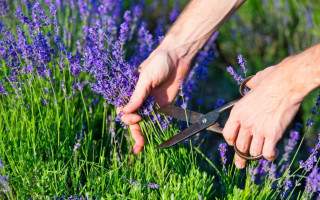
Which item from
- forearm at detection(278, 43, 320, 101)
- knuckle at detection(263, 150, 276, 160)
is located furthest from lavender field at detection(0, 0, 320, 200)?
forearm at detection(278, 43, 320, 101)

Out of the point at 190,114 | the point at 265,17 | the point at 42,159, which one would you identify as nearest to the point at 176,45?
the point at 190,114

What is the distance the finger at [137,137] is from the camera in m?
2.44

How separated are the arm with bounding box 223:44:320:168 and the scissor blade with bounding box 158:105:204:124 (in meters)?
0.24

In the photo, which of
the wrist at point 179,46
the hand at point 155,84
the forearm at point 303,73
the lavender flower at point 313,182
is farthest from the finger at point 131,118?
the lavender flower at point 313,182

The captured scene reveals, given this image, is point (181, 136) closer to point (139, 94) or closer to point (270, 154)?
point (139, 94)

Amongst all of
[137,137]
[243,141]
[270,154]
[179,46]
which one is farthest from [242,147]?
[179,46]

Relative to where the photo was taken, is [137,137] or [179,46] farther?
[179,46]

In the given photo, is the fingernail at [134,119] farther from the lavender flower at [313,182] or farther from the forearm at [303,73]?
the lavender flower at [313,182]

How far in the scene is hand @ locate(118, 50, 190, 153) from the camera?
2.35m

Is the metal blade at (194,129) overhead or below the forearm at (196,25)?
below

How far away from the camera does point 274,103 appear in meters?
2.10

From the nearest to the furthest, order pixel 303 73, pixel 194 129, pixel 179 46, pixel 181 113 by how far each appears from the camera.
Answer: pixel 303 73 < pixel 194 129 < pixel 181 113 < pixel 179 46

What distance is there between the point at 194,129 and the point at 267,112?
39cm

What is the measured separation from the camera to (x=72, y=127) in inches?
104
